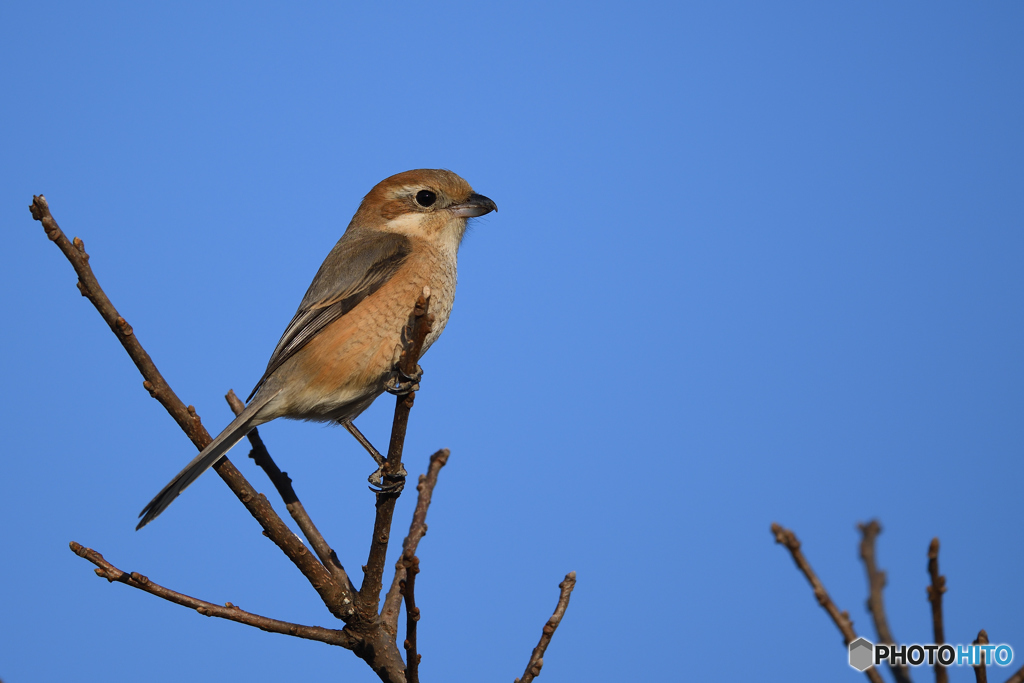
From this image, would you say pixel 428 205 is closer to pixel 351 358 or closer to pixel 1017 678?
pixel 351 358

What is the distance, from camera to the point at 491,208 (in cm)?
504

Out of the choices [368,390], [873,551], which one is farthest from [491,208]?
[873,551]

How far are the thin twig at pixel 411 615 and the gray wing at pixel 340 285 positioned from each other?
79.4 inches

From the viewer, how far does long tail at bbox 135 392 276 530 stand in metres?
3.15

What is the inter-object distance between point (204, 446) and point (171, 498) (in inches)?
9.7

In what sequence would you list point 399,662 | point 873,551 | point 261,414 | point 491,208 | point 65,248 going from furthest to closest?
1. point 491,208
2. point 261,414
3. point 399,662
4. point 65,248
5. point 873,551

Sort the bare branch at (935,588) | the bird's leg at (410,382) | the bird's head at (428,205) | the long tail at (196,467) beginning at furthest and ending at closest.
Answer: the bird's head at (428,205) < the long tail at (196,467) < the bird's leg at (410,382) < the bare branch at (935,588)

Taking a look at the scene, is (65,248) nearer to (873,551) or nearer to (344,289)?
(344,289)

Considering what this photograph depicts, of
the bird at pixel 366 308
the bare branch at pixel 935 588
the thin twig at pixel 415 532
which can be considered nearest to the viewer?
the bare branch at pixel 935 588

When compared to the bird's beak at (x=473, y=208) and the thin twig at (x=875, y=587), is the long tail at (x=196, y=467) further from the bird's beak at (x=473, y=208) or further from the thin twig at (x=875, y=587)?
the thin twig at (x=875, y=587)

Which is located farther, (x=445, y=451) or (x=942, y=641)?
(x=445, y=451)

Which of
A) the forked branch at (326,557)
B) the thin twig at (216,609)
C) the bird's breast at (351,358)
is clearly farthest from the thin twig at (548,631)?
the bird's breast at (351,358)

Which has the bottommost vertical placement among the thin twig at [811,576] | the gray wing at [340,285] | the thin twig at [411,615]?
the thin twig at [811,576]

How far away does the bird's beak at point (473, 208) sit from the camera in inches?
198
